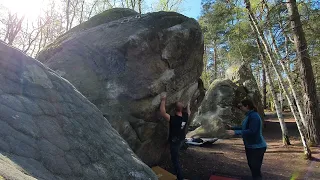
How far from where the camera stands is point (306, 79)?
375 inches

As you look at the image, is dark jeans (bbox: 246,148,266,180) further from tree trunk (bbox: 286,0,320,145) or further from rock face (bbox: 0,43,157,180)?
tree trunk (bbox: 286,0,320,145)

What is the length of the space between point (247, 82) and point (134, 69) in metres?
12.9

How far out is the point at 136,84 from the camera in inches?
230

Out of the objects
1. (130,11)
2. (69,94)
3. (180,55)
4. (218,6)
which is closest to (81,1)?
(218,6)

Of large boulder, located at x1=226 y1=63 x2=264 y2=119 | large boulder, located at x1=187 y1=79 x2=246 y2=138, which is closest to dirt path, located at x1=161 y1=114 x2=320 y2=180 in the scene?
large boulder, located at x1=187 y1=79 x2=246 y2=138

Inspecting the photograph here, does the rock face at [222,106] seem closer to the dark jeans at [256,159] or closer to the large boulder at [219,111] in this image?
the large boulder at [219,111]

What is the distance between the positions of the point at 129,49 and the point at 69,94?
9.81ft

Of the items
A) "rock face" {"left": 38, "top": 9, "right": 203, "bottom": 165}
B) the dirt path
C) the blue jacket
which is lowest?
the dirt path

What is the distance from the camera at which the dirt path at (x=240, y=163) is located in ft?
22.0

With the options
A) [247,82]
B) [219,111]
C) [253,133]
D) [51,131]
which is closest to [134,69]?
[253,133]

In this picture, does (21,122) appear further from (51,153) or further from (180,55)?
(180,55)

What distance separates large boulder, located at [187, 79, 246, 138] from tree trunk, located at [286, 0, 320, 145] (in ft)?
14.6

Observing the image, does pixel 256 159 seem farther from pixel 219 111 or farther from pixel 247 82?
pixel 247 82

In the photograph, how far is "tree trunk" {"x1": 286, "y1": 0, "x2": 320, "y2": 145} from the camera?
9.33m
